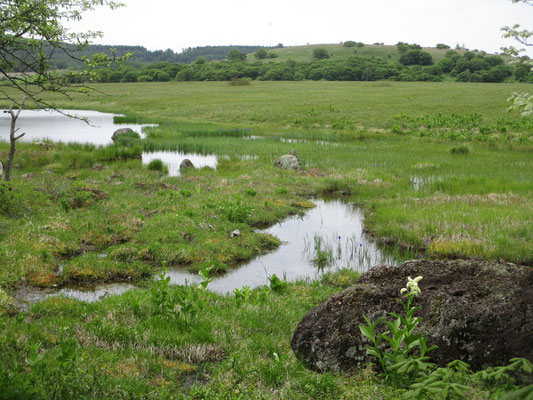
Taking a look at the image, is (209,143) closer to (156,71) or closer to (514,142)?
(514,142)

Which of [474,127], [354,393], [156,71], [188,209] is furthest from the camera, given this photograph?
[156,71]

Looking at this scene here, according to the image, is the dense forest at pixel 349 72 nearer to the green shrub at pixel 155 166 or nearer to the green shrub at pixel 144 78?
the green shrub at pixel 144 78

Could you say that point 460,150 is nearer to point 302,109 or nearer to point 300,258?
point 300,258

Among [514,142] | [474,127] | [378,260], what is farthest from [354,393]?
[474,127]

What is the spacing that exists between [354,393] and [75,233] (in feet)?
35.3

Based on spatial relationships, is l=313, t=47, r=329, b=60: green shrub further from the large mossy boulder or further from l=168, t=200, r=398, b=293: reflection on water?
the large mossy boulder

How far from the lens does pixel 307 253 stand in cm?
1302

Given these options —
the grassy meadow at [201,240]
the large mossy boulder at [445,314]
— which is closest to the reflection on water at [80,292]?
the grassy meadow at [201,240]

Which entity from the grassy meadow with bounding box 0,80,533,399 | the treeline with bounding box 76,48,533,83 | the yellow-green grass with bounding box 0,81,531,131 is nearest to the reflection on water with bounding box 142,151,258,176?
the grassy meadow with bounding box 0,80,533,399

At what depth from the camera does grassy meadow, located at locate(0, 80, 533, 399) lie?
17.0 ft

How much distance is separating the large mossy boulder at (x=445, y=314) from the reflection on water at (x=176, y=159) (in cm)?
1882

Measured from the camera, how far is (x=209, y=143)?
3353cm

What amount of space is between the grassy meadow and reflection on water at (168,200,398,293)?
1.79 feet

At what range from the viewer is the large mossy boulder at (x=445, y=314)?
4641mm
